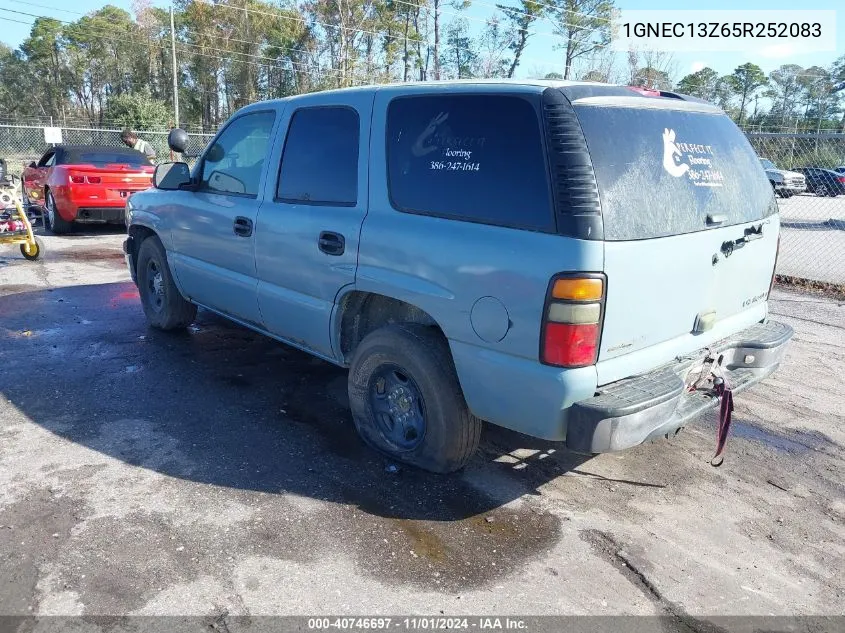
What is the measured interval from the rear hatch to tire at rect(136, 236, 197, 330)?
160 inches

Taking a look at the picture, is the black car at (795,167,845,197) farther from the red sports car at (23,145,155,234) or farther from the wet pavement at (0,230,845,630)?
the red sports car at (23,145,155,234)

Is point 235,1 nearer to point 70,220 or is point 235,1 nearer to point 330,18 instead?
point 330,18

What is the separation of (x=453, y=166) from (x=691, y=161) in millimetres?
1183

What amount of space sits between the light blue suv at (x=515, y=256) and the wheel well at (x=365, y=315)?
0.01 metres

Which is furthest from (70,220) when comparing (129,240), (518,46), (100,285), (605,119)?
(518,46)

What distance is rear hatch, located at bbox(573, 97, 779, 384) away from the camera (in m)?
2.84

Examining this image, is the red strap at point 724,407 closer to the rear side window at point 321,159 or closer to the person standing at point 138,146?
the rear side window at point 321,159

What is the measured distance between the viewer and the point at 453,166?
3201 mm

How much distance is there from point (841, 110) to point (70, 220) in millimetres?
24897

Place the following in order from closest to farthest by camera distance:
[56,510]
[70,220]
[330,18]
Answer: [56,510], [70,220], [330,18]

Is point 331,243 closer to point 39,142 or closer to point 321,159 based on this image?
point 321,159

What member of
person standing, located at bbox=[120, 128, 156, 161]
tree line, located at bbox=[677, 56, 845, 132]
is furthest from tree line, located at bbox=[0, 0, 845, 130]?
person standing, located at bbox=[120, 128, 156, 161]

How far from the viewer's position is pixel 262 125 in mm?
4562

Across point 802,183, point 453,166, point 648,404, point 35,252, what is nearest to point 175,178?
point 453,166
